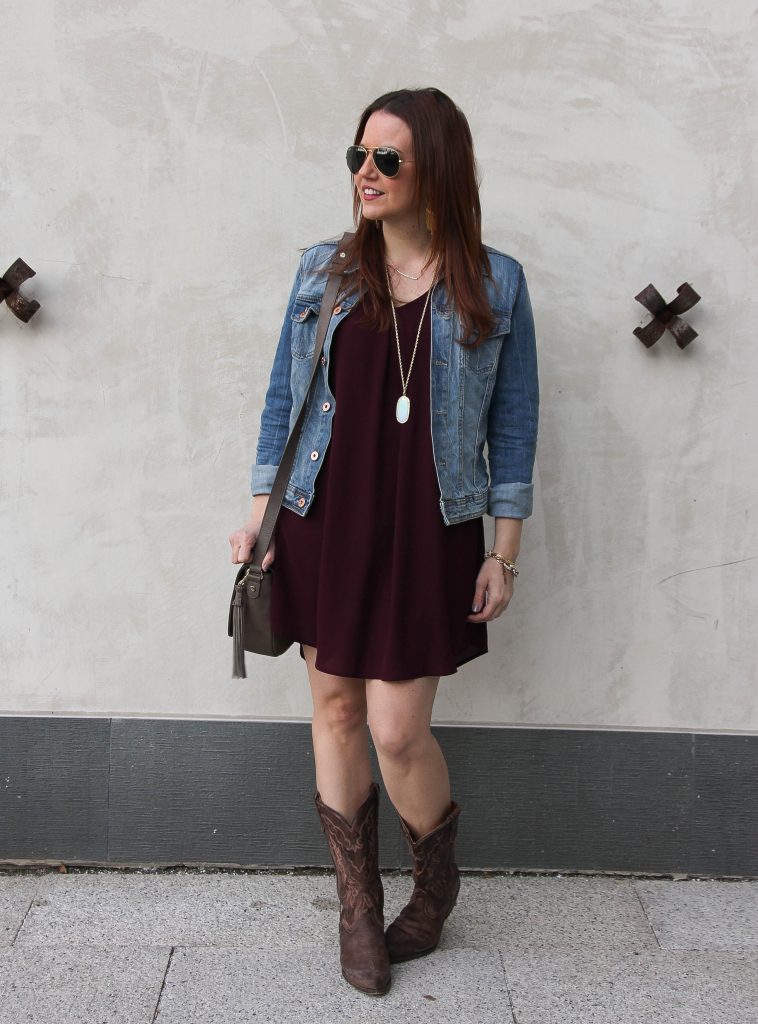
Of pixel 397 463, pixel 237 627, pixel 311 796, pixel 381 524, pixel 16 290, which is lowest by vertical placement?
pixel 311 796

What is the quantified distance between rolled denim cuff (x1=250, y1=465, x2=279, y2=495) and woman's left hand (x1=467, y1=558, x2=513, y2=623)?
1.88 feet

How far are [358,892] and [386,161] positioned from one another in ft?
5.81

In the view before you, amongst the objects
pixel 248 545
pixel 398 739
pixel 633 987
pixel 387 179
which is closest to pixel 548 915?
pixel 633 987

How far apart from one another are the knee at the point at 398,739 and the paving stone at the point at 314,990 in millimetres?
584

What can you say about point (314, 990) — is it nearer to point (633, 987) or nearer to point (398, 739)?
point (398, 739)

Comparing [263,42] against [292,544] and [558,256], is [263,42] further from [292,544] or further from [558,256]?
[292,544]

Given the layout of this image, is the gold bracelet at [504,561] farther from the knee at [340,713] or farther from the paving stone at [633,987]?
the paving stone at [633,987]

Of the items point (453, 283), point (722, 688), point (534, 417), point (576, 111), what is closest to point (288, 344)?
point (453, 283)

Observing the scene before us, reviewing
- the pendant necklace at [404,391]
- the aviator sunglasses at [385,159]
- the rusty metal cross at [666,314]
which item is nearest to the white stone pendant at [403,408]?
the pendant necklace at [404,391]

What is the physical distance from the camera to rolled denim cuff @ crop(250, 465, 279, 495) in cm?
271

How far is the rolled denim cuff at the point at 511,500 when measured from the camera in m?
2.66

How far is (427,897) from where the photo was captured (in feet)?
9.19

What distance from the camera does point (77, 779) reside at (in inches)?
129

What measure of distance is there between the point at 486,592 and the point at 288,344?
2.60 feet
